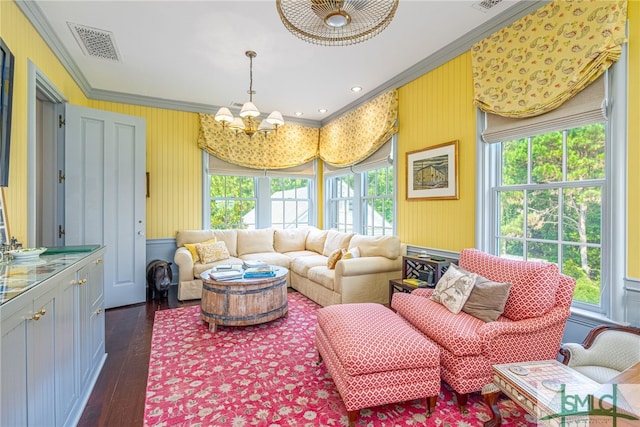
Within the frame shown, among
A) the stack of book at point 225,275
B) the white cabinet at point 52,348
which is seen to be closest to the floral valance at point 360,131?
the stack of book at point 225,275

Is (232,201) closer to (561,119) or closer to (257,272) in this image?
(257,272)

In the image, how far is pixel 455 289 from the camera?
2.36m

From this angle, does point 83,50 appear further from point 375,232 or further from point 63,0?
point 375,232

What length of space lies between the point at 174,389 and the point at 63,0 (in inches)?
126

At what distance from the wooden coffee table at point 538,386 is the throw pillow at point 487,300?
1.51 feet

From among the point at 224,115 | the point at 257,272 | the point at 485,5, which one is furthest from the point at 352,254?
the point at 485,5

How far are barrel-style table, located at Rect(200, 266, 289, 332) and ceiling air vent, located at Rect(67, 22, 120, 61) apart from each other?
2636 millimetres

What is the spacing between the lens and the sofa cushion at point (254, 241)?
5.17 m

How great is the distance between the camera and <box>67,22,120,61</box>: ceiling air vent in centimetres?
297

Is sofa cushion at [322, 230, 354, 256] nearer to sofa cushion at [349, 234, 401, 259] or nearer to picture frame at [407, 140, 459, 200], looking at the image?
sofa cushion at [349, 234, 401, 259]

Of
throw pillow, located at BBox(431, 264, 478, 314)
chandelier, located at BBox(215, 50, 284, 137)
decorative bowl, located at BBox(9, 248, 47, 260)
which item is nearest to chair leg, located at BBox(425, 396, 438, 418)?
throw pillow, located at BBox(431, 264, 478, 314)

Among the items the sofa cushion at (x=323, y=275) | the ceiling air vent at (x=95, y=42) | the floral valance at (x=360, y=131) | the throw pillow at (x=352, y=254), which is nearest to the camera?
the ceiling air vent at (x=95, y=42)

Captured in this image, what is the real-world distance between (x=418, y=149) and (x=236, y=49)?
2366 millimetres

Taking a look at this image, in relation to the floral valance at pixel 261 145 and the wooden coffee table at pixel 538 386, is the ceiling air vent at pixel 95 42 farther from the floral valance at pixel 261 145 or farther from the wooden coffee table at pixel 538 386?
the wooden coffee table at pixel 538 386
